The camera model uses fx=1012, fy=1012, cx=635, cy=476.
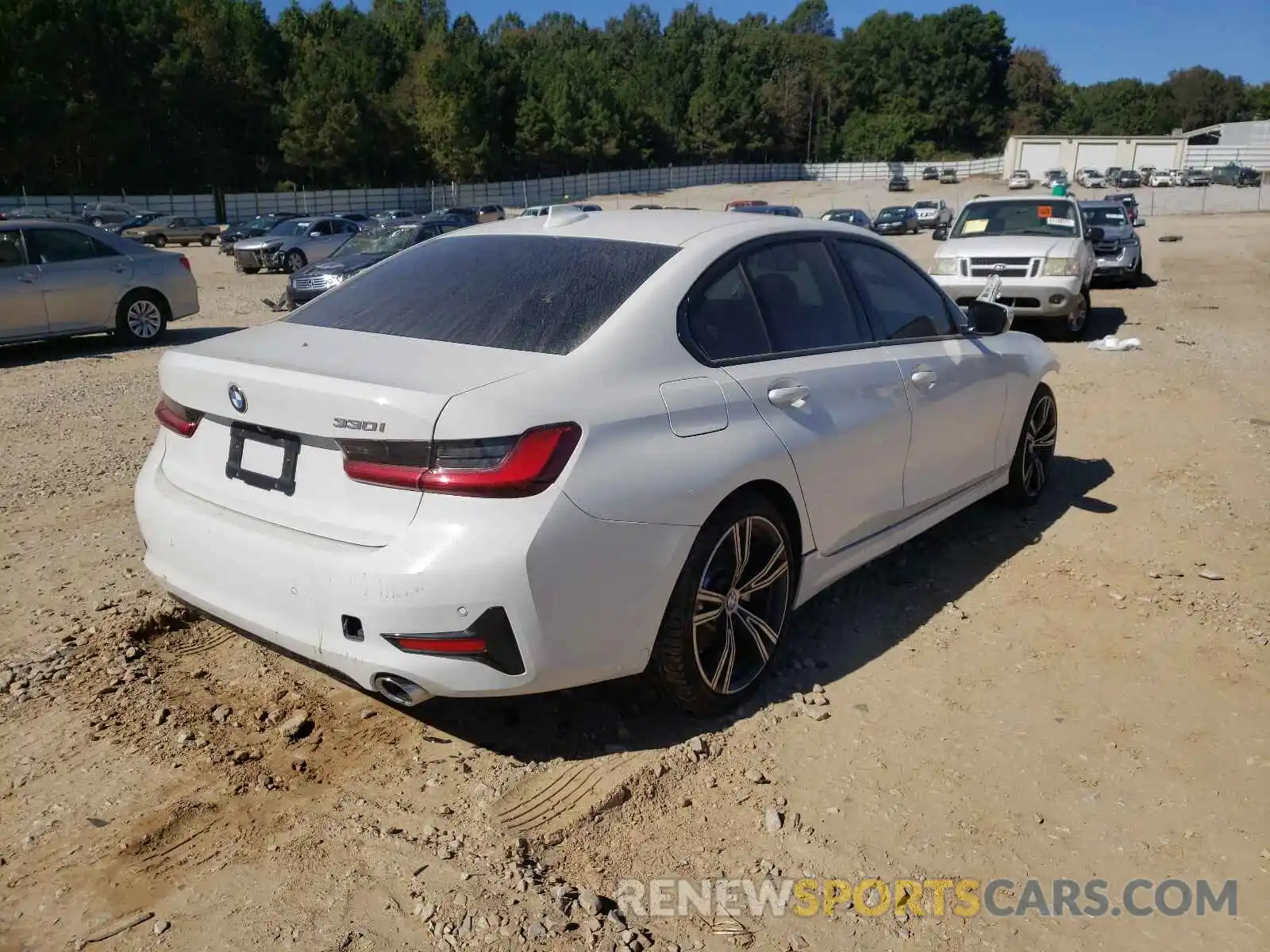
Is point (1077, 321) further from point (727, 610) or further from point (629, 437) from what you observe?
point (629, 437)

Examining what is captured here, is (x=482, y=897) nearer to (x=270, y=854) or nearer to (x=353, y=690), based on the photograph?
(x=270, y=854)

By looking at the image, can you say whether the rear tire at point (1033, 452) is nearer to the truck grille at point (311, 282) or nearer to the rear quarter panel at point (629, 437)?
the rear quarter panel at point (629, 437)

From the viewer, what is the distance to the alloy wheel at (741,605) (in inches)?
132

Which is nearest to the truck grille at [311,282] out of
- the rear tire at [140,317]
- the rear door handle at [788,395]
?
the rear tire at [140,317]

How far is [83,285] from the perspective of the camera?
1154cm

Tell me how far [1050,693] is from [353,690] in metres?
2.60

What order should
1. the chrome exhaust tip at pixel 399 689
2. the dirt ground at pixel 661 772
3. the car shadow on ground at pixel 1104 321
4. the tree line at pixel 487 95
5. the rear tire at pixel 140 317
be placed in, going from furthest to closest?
the tree line at pixel 487 95 < the car shadow on ground at pixel 1104 321 < the rear tire at pixel 140 317 < the chrome exhaust tip at pixel 399 689 < the dirt ground at pixel 661 772

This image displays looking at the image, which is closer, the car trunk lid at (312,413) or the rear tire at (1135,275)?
the car trunk lid at (312,413)

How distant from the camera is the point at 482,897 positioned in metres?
2.66

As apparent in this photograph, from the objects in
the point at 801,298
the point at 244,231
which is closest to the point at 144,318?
the point at 801,298

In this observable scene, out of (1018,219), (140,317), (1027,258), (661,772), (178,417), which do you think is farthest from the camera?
(1018,219)

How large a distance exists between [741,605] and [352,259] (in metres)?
15.5

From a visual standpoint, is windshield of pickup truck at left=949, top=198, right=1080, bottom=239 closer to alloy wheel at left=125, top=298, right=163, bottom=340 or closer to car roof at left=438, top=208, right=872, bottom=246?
car roof at left=438, top=208, right=872, bottom=246

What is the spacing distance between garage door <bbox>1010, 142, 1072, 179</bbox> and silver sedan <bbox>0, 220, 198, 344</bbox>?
9593 centimetres
